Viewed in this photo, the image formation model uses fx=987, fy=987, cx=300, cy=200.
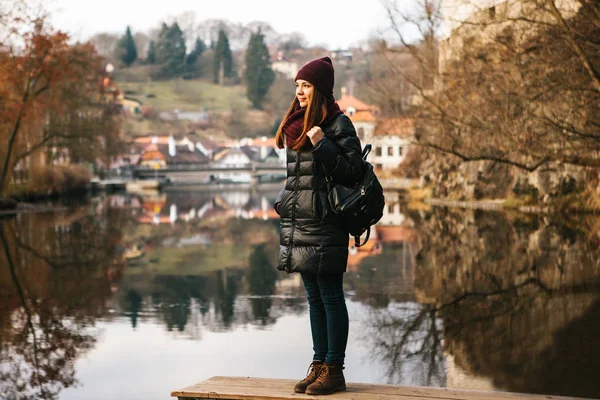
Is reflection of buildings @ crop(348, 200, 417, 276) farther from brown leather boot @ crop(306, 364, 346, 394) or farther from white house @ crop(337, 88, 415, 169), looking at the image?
white house @ crop(337, 88, 415, 169)

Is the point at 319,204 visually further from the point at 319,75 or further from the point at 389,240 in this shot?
the point at 389,240

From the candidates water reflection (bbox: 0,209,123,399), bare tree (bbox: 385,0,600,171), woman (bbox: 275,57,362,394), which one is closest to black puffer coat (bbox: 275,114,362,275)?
woman (bbox: 275,57,362,394)

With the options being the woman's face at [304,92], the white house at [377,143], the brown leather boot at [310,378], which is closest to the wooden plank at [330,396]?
the brown leather boot at [310,378]

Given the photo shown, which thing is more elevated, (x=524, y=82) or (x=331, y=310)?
(x=524, y=82)

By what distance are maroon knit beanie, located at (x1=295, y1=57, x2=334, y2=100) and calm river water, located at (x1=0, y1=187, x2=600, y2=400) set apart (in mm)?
2826

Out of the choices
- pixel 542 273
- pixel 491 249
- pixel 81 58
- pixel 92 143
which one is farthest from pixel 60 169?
pixel 542 273

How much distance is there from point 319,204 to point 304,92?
0.74 metres

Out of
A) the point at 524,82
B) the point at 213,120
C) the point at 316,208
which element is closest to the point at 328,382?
the point at 316,208

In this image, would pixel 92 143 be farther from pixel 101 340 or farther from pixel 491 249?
pixel 101 340

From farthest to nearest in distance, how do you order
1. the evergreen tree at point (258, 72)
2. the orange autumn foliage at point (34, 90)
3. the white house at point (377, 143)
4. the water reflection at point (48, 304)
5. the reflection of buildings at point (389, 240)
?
1. the evergreen tree at point (258, 72)
2. the white house at point (377, 143)
3. the orange autumn foliage at point (34, 90)
4. the reflection of buildings at point (389, 240)
5. the water reflection at point (48, 304)

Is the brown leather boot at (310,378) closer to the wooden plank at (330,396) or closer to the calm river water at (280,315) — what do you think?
the wooden plank at (330,396)

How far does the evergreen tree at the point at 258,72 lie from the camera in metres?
182

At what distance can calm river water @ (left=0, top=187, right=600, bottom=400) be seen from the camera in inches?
336

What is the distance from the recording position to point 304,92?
6406 mm
